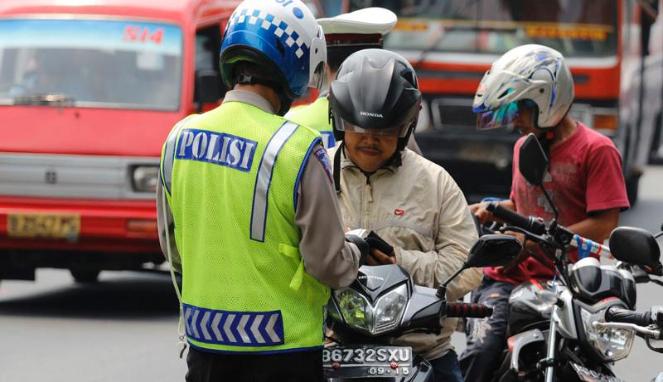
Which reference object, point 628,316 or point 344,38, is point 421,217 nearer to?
point 628,316

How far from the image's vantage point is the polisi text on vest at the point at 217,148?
13.7 ft

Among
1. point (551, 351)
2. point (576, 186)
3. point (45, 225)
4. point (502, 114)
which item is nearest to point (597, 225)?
point (576, 186)

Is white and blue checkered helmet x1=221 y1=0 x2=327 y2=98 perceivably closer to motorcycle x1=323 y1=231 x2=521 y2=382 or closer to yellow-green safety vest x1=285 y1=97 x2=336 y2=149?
motorcycle x1=323 y1=231 x2=521 y2=382

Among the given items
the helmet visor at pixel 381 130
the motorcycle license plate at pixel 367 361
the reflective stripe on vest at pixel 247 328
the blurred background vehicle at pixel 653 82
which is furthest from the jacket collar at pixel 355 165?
the blurred background vehicle at pixel 653 82

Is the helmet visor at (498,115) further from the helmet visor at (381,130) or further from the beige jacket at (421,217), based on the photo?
the helmet visor at (381,130)

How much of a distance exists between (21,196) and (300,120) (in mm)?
4069

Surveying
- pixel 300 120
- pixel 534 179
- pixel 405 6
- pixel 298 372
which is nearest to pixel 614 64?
pixel 405 6

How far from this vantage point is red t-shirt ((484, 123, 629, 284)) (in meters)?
6.02

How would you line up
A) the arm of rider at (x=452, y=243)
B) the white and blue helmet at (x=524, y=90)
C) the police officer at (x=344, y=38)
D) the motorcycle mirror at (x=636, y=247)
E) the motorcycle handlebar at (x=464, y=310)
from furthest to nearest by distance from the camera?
the police officer at (x=344, y=38) < the white and blue helmet at (x=524, y=90) < the arm of rider at (x=452, y=243) < the motorcycle handlebar at (x=464, y=310) < the motorcycle mirror at (x=636, y=247)

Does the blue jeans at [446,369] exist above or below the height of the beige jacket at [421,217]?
below

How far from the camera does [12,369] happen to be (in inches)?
351

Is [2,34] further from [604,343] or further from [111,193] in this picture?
[604,343]

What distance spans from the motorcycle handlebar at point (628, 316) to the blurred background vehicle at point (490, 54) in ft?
38.0

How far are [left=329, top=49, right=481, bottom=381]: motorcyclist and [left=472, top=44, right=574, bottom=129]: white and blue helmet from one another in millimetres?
1041
